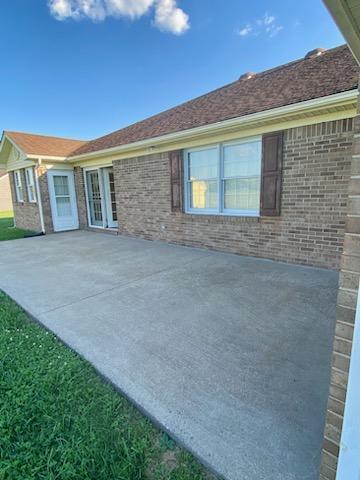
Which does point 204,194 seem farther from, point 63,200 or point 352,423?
point 63,200

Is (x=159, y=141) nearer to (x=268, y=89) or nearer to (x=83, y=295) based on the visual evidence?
(x=268, y=89)

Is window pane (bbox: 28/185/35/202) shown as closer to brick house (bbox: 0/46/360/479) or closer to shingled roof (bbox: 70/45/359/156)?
brick house (bbox: 0/46/360/479)

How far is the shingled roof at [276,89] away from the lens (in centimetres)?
459

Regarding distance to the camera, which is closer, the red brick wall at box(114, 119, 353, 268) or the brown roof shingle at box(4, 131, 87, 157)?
the red brick wall at box(114, 119, 353, 268)

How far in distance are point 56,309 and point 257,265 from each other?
377cm

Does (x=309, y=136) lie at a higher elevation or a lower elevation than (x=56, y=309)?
higher

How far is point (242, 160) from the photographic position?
5.68 meters

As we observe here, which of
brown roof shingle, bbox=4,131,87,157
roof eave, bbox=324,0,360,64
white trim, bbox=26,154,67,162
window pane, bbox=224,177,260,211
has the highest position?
brown roof shingle, bbox=4,131,87,157

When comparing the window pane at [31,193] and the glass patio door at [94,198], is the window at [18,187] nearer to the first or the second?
the window pane at [31,193]

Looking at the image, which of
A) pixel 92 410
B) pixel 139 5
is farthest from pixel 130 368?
pixel 139 5

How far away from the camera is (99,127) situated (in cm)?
2562

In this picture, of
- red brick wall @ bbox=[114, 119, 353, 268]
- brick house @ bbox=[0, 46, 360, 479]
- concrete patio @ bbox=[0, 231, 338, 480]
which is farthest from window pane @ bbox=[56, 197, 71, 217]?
red brick wall @ bbox=[114, 119, 353, 268]

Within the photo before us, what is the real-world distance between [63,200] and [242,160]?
7.87 m

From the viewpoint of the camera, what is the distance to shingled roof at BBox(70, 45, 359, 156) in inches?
181
